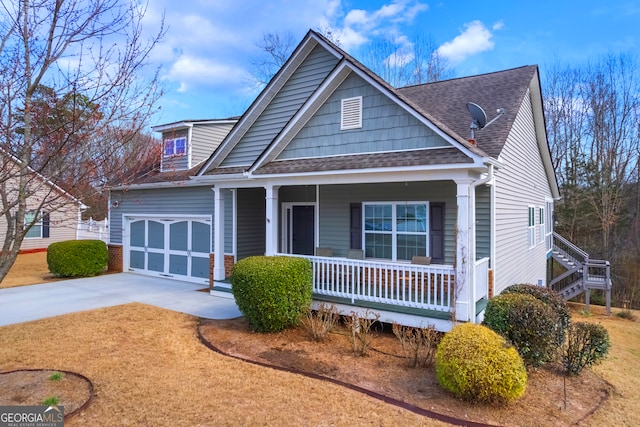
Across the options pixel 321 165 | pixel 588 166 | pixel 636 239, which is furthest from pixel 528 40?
pixel 321 165

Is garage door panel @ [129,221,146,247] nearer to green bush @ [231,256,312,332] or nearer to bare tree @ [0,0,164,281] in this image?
green bush @ [231,256,312,332]

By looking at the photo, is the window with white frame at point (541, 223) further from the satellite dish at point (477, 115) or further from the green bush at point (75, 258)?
the green bush at point (75, 258)

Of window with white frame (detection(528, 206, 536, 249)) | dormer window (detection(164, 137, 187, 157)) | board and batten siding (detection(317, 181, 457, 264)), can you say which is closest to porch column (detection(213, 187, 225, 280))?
board and batten siding (detection(317, 181, 457, 264))

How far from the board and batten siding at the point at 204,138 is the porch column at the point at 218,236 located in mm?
3790

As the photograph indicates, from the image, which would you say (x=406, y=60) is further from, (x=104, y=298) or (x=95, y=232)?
(x=104, y=298)

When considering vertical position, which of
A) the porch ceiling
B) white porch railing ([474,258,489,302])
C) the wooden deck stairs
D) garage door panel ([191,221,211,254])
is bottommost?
the wooden deck stairs

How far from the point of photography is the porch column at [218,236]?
37.3 feet

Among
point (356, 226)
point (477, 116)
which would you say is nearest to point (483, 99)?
point (477, 116)

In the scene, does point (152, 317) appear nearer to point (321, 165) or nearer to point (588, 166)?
point (321, 165)

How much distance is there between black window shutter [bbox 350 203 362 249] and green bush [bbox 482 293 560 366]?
467 cm

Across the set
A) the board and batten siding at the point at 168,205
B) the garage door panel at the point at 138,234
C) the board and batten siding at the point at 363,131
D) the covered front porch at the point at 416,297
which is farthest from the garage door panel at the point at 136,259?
the covered front porch at the point at 416,297

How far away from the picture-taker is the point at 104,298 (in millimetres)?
10586

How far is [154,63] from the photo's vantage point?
5.34 meters

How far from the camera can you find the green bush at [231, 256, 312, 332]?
24.0 ft
